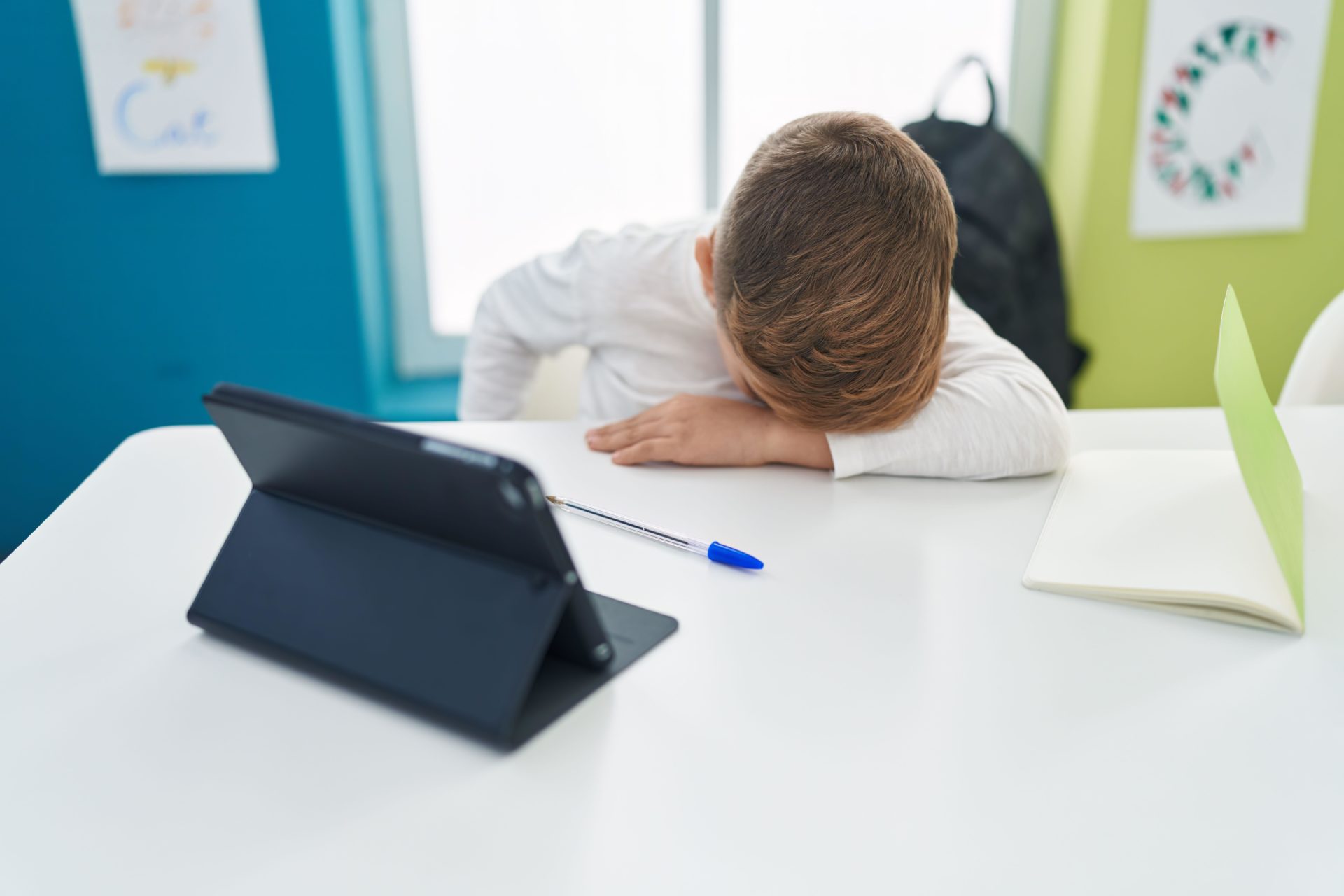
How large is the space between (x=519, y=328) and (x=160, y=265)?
0.87 metres

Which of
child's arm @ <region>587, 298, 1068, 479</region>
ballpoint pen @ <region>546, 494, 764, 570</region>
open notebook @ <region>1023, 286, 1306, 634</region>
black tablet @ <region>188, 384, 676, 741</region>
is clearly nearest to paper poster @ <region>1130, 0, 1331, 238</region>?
child's arm @ <region>587, 298, 1068, 479</region>

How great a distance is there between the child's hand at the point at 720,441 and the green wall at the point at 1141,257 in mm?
1253

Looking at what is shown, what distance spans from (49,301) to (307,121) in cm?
54

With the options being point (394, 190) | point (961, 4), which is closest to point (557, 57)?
point (394, 190)

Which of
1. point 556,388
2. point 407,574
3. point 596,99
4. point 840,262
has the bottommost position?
point 556,388

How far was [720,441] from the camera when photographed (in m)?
0.78

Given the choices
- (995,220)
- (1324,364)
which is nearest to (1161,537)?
(1324,364)

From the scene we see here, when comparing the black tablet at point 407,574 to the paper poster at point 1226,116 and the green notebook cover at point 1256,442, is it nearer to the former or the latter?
the green notebook cover at point 1256,442

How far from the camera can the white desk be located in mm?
349

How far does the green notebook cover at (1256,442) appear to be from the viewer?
534mm

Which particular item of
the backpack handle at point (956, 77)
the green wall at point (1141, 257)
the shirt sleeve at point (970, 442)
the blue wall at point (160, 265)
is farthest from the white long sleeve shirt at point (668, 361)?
the green wall at point (1141, 257)

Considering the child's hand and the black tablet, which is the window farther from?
the black tablet

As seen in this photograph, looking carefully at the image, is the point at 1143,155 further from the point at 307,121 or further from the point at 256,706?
the point at 256,706

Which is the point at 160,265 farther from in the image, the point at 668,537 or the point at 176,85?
the point at 668,537
